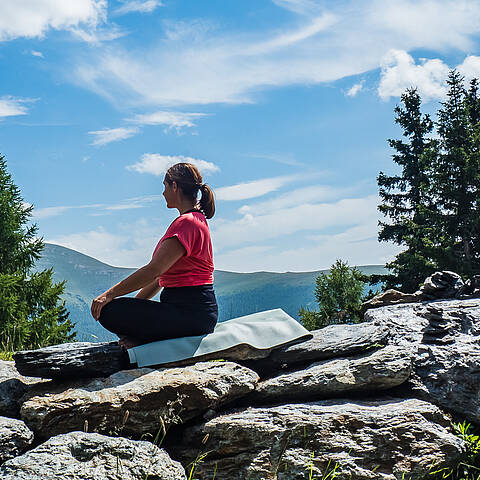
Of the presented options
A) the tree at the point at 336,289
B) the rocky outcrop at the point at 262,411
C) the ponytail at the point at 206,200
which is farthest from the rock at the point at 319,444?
the tree at the point at 336,289

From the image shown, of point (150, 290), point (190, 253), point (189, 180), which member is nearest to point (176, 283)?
point (190, 253)

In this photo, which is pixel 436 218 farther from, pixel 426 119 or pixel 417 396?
pixel 417 396

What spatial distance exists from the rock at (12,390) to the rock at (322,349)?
226 cm

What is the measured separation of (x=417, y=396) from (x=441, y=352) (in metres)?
0.63

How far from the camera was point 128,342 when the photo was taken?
17.8 feet

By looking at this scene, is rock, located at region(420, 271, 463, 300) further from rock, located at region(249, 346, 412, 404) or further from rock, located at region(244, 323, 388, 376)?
rock, located at region(249, 346, 412, 404)

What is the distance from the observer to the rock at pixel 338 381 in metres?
5.18

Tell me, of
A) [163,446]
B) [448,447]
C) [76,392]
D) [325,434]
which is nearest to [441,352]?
[448,447]

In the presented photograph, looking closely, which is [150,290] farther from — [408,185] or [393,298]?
[408,185]

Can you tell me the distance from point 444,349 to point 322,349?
1.35 metres

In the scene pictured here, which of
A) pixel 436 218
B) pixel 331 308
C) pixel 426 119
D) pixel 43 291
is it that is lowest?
pixel 331 308

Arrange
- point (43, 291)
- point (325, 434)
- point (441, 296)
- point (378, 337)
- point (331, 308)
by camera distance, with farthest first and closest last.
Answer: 1. point (331, 308)
2. point (43, 291)
3. point (441, 296)
4. point (378, 337)
5. point (325, 434)

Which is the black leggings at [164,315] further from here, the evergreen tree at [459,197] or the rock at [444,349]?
the evergreen tree at [459,197]

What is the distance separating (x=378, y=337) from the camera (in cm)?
563
